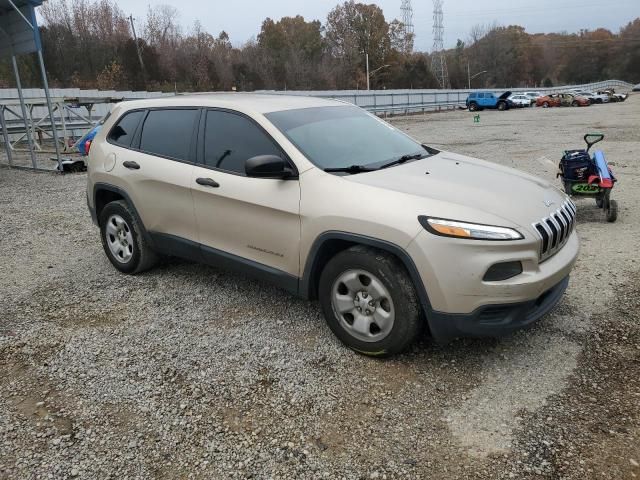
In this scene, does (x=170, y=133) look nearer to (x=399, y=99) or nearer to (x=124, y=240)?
(x=124, y=240)

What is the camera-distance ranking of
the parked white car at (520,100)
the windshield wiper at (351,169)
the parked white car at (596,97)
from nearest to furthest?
1. the windshield wiper at (351,169)
2. the parked white car at (520,100)
3. the parked white car at (596,97)

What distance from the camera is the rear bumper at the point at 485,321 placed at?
3041 millimetres

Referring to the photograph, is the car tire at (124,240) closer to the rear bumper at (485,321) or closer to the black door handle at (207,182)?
the black door handle at (207,182)

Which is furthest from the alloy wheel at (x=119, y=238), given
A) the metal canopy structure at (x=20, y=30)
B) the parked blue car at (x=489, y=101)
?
the parked blue car at (x=489, y=101)

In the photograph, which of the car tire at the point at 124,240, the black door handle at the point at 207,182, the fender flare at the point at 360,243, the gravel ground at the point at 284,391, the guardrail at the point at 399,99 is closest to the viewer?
the gravel ground at the point at 284,391

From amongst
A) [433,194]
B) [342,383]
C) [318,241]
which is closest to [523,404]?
[342,383]

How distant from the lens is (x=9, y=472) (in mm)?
2592

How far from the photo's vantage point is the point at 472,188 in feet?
11.2

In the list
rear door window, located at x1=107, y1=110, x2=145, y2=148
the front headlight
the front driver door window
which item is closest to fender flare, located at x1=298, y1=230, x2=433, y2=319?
the front driver door window

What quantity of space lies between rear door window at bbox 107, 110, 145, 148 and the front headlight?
3.22 metres

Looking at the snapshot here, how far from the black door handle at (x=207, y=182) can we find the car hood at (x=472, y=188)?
1137 millimetres

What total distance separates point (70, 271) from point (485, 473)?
465 cm

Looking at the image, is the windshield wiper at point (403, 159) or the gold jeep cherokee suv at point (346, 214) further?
the windshield wiper at point (403, 159)

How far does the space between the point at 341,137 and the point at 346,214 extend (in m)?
0.99
